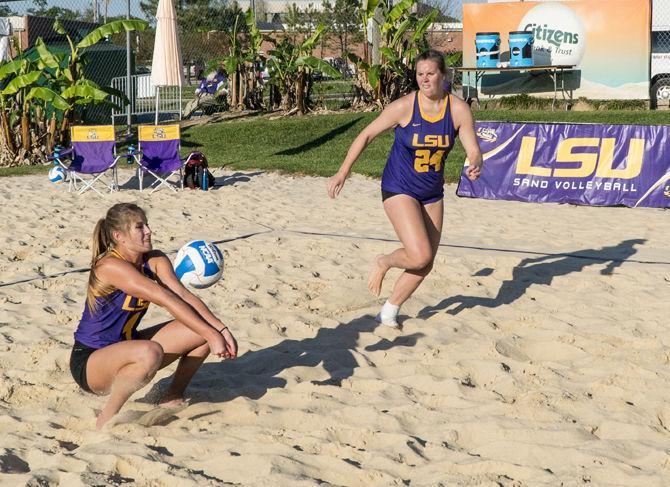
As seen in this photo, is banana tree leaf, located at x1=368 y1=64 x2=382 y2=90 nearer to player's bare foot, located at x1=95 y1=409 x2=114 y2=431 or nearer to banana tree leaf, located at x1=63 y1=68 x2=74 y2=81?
banana tree leaf, located at x1=63 y1=68 x2=74 y2=81

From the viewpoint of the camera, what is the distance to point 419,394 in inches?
186

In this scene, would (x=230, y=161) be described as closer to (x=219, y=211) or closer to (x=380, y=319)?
(x=219, y=211)

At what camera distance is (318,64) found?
18125 millimetres

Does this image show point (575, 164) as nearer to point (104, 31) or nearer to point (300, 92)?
point (104, 31)

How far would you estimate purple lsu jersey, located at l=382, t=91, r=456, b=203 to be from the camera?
5.75 meters

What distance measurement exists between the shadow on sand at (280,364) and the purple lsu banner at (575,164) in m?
6.46

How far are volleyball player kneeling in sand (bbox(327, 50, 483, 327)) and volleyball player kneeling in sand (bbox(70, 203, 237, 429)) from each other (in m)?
1.70

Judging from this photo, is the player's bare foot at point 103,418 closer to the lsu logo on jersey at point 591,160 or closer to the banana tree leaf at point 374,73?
the lsu logo on jersey at point 591,160

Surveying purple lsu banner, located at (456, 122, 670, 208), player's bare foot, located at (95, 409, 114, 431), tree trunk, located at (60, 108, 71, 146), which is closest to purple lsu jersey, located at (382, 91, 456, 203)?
player's bare foot, located at (95, 409, 114, 431)

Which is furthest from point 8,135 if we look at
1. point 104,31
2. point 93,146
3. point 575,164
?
point 575,164

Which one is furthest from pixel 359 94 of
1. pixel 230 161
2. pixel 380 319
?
pixel 380 319

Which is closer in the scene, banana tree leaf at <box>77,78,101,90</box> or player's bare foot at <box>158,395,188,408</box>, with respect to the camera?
player's bare foot at <box>158,395,188,408</box>

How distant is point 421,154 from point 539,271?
89.6 inches

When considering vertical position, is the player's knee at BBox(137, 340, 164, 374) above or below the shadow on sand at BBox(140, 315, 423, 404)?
above
